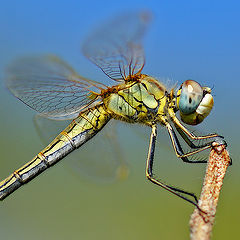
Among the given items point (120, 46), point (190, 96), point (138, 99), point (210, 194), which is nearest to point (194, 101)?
point (190, 96)

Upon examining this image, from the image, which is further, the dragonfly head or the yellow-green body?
the yellow-green body

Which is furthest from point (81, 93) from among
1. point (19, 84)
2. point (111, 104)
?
point (19, 84)

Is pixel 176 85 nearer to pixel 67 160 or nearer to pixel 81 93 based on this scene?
pixel 81 93

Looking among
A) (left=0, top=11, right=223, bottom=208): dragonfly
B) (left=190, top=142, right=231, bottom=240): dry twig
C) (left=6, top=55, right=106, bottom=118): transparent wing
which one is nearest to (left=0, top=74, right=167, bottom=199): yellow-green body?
(left=0, top=11, right=223, bottom=208): dragonfly

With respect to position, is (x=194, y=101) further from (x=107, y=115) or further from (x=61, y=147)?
(x=61, y=147)

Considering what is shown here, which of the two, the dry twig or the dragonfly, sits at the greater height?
the dragonfly

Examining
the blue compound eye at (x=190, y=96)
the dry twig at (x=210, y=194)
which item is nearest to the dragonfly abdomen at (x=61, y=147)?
the blue compound eye at (x=190, y=96)

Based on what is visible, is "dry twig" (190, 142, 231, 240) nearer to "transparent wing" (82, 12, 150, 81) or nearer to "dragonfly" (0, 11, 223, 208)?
"dragonfly" (0, 11, 223, 208)

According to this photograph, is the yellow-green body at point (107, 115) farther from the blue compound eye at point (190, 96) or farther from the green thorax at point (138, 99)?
the blue compound eye at point (190, 96)
